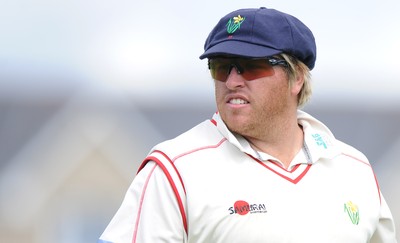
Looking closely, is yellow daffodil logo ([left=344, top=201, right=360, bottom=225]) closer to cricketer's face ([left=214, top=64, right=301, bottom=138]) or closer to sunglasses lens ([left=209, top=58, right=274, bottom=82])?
cricketer's face ([left=214, top=64, right=301, bottom=138])

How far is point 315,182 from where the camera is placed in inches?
111

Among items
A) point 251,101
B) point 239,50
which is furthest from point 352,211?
point 239,50

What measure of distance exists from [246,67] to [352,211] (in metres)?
0.52

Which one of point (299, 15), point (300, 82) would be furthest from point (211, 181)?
point (299, 15)

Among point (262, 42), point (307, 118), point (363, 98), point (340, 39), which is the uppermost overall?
point (262, 42)

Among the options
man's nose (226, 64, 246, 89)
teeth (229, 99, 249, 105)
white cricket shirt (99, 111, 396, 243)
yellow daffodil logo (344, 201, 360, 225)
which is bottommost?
yellow daffodil logo (344, 201, 360, 225)

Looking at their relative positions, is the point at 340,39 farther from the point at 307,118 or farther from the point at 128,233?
the point at 128,233

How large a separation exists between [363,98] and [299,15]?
0.59m

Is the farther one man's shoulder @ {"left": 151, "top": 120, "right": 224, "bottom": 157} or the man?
man's shoulder @ {"left": 151, "top": 120, "right": 224, "bottom": 157}

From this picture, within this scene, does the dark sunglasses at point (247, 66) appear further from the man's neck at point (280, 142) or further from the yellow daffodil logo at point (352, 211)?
the yellow daffodil logo at point (352, 211)

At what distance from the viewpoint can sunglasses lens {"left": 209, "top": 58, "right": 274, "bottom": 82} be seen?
276 cm

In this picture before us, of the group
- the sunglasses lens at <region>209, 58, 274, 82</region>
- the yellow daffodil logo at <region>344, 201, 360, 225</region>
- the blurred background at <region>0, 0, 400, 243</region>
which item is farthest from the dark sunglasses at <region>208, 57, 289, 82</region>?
the blurred background at <region>0, 0, 400, 243</region>

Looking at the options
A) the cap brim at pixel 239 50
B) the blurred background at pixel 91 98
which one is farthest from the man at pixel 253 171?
the blurred background at pixel 91 98

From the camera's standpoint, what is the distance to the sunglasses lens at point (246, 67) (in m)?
2.76
